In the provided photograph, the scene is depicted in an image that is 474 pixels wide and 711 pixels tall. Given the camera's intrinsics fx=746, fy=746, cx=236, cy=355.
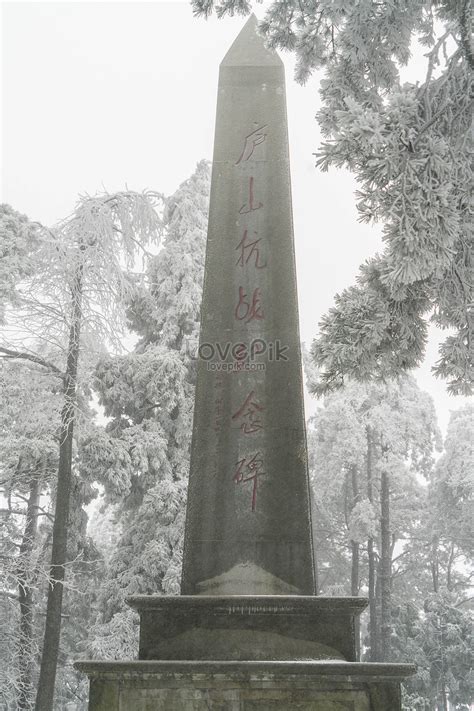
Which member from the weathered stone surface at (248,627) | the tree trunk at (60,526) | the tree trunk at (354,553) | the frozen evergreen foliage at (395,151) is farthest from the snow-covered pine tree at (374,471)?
the weathered stone surface at (248,627)

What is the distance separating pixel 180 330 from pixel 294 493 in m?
9.57

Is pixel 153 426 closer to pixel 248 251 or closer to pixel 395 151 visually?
pixel 248 251

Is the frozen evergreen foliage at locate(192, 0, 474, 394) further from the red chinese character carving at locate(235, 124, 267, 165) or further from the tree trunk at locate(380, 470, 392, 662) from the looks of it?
the tree trunk at locate(380, 470, 392, 662)

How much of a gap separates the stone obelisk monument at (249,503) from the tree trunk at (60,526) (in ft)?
15.3

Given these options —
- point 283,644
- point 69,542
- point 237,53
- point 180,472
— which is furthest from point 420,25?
point 69,542

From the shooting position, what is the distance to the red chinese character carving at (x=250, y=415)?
173 inches

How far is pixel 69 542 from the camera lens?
12.5m

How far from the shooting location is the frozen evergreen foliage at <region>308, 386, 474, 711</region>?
60.8ft

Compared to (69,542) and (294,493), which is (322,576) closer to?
(69,542)

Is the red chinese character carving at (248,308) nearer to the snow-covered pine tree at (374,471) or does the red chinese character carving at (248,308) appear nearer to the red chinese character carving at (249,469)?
the red chinese character carving at (249,469)

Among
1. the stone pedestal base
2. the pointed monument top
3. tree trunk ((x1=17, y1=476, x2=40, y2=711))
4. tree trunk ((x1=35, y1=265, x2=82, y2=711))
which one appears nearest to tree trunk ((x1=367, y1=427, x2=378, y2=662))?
tree trunk ((x1=17, y1=476, x2=40, y2=711))

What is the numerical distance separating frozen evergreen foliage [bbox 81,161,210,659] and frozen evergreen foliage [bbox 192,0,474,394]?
6.29 metres

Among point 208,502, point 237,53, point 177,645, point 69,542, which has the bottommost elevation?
point 177,645

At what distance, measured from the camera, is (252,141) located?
203 inches
